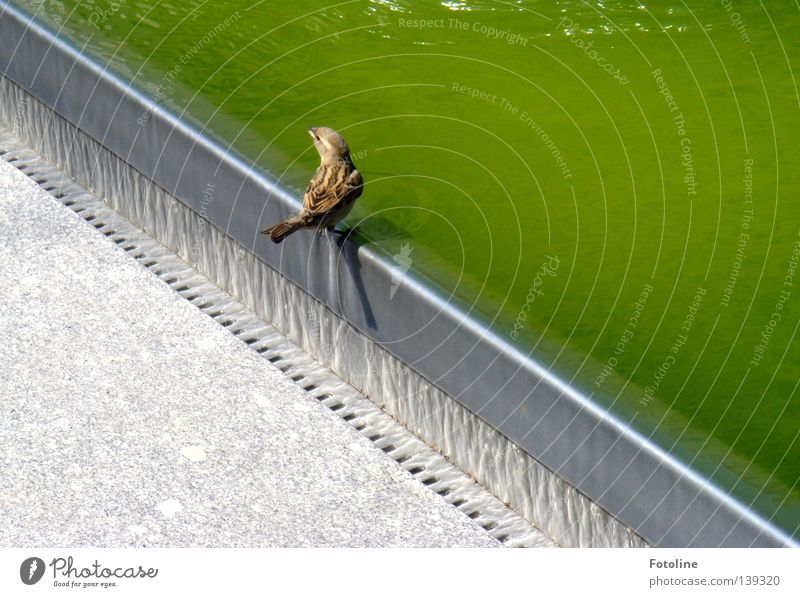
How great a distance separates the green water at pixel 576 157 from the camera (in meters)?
3.40

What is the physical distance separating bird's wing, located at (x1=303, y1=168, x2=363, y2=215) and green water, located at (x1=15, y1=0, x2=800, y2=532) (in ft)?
0.73

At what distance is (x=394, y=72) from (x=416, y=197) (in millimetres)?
860

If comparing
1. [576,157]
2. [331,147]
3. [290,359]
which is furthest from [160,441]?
[576,157]

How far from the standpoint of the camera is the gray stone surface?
331 centimetres

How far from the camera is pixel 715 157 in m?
4.32

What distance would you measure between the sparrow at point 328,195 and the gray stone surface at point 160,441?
484mm

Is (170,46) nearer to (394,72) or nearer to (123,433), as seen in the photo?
(394,72)

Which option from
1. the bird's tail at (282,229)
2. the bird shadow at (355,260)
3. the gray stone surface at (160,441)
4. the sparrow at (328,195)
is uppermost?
the sparrow at (328,195)

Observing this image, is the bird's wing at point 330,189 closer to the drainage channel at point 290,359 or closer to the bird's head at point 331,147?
the bird's head at point 331,147

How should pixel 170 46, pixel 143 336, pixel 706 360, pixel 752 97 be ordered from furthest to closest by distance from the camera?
pixel 170 46 < pixel 752 97 < pixel 143 336 < pixel 706 360

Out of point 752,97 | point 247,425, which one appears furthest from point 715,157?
point 247,425
